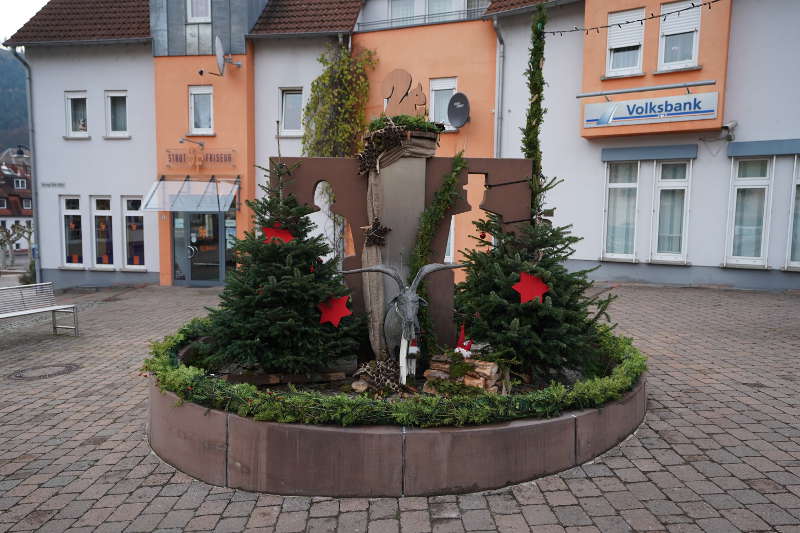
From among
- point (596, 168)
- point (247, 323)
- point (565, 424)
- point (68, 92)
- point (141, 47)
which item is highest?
point (141, 47)

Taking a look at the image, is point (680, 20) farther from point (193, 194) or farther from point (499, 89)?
point (193, 194)

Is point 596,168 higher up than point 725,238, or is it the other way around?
point 596,168

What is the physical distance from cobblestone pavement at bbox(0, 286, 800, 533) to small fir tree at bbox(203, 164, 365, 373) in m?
1.15

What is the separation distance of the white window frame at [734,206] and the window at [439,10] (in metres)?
8.22

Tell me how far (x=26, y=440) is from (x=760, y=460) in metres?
6.07

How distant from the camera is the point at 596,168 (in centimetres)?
1498

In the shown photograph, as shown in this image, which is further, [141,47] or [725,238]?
[141,47]

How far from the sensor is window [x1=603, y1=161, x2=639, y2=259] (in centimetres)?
1491

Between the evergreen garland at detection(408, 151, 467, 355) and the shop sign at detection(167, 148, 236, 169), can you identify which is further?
the shop sign at detection(167, 148, 236, 169)

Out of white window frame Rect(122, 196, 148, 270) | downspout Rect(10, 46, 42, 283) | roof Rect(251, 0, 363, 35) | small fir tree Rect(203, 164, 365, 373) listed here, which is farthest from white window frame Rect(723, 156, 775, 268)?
downspout Rect(10, 46, 42, 283)

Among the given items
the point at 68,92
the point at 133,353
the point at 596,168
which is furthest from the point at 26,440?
the point at 68,92

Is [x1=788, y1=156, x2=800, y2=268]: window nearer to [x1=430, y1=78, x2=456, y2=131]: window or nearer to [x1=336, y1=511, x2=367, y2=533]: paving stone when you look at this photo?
[x1=430, y1=78, x2=456, y2=131]: window

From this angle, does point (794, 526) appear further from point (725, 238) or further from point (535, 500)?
point (725, 238)

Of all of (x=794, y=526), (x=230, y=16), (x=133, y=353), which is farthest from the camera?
(x=230, y=16)
